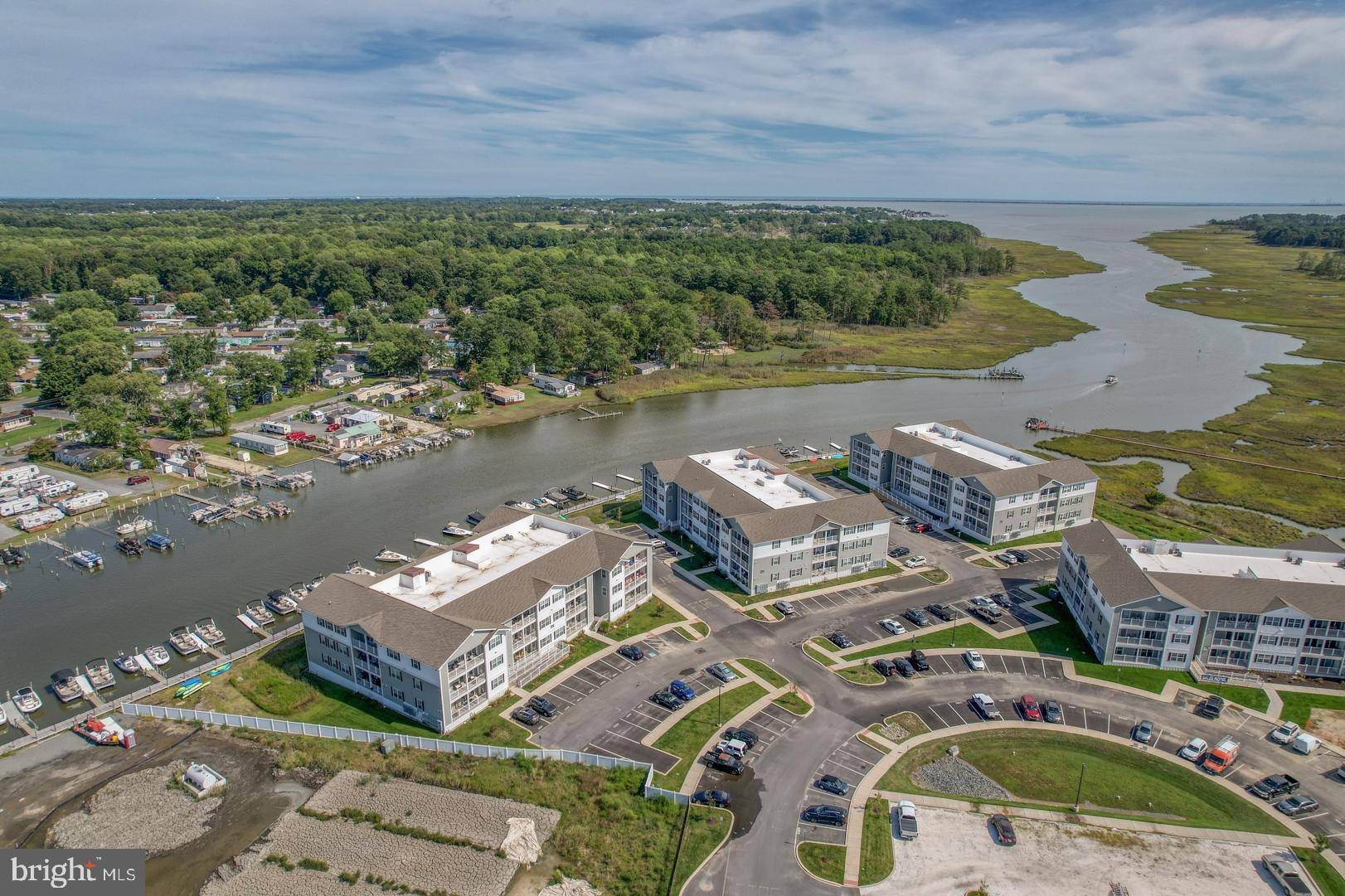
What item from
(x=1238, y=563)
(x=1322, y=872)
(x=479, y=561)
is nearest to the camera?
(x=1322, y=872)

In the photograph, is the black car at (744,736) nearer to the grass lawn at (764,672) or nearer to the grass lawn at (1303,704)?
the grass lawn at (764,672)

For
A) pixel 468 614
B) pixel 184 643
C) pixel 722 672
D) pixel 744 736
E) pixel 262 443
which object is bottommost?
pixel 184 643

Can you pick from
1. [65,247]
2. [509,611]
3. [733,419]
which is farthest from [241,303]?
[509,611]

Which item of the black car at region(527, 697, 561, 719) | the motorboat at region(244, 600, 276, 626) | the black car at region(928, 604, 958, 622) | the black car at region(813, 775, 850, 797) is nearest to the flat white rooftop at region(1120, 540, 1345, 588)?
the black car at region(928, 604, 958, 622)

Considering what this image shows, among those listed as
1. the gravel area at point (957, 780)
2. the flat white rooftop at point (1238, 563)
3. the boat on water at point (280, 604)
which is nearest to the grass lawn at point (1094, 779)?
the gravel area at point (957, 780)

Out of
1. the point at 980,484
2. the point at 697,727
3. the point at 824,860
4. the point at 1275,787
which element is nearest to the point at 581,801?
the point at 697,727

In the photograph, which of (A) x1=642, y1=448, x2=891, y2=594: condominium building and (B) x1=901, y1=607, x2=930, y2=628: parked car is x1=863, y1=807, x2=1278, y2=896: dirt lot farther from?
(A) x1=642, y1=448, x2=891, y2=594: condominium building

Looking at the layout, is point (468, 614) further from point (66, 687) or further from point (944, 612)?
point (944, 612)

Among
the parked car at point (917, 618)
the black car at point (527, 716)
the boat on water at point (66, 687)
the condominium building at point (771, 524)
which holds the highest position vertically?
the condominium building at point (771, 524)
